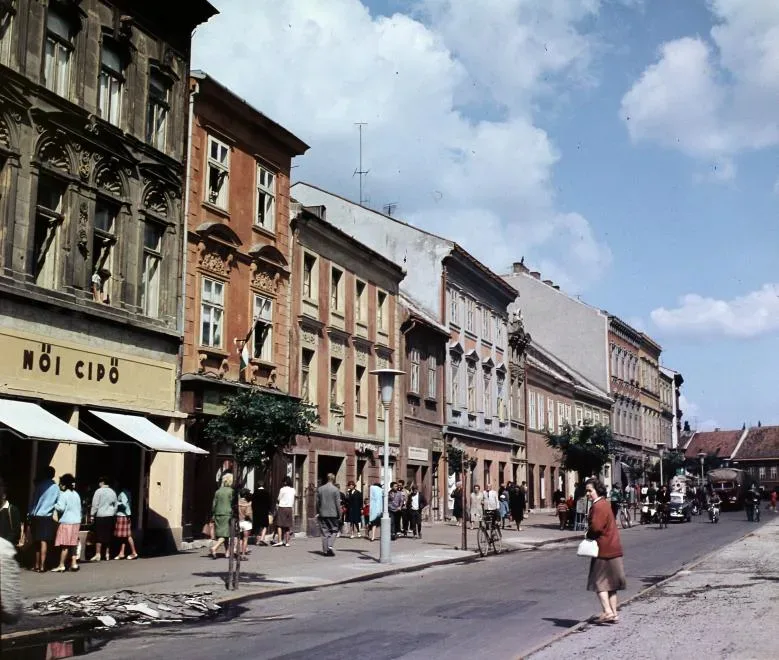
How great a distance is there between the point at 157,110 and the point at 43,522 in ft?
34.3

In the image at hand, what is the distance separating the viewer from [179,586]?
1600cm

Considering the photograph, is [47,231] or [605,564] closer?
[605,564]

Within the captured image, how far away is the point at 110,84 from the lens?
74.5 ft

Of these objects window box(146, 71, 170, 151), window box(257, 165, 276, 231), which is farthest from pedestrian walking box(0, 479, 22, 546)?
window box(257, 165, 276, 231)

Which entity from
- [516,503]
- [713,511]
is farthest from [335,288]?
[713,511]

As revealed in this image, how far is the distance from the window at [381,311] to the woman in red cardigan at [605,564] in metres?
24.6

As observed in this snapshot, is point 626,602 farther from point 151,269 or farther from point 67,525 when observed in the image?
point 151,269

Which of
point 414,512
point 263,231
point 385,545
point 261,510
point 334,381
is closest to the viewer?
point 385,545

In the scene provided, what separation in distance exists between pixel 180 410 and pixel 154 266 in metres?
3.41

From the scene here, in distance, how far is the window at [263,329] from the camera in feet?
93.6

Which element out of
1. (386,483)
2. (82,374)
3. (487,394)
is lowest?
(386,483)

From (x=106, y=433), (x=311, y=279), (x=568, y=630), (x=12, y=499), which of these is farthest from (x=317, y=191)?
(x=568, y=630)

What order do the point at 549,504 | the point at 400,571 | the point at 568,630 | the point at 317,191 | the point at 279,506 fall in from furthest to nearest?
1. the point at 549,504
2. the point at 317,191
3. the point at 279,506
4. the point at 400,571
5. the point at 568,630

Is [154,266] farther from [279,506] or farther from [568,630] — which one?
[568,630]
